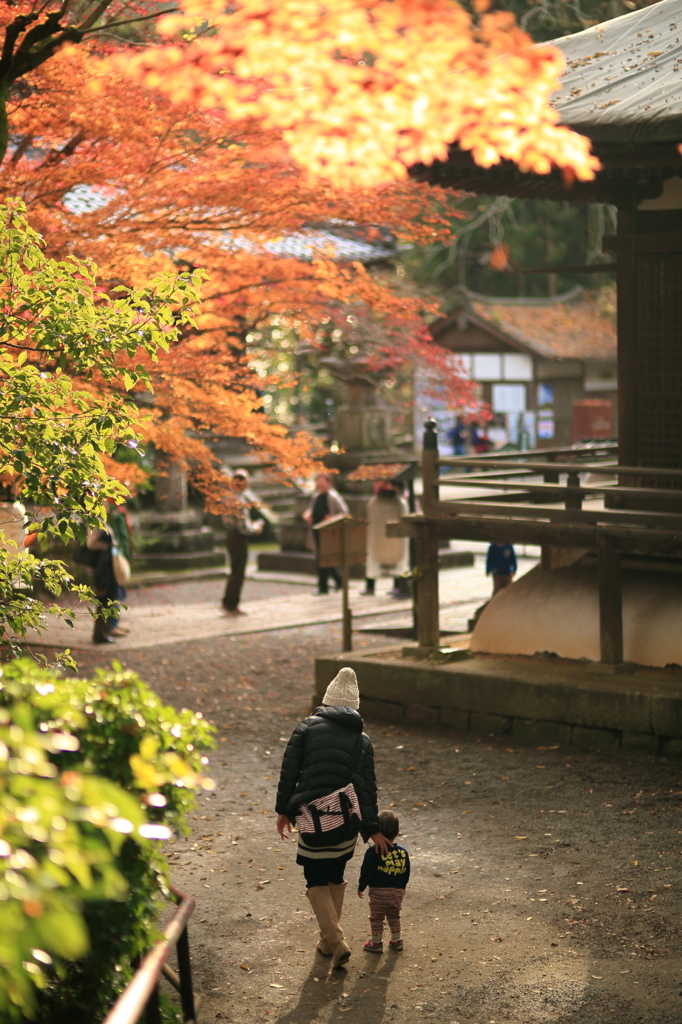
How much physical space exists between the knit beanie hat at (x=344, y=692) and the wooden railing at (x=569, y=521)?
428cm

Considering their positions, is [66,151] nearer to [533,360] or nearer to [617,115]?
[617,115]

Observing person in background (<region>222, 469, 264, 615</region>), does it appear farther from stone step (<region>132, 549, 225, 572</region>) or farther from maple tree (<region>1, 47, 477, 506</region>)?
stone step (<region>132, 549, 225, 572</region>)

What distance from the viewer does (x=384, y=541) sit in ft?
59.3

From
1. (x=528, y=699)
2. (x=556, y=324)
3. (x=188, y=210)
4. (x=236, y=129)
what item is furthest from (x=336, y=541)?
(x=556, y=324)

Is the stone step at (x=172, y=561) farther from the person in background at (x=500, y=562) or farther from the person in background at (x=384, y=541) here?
the person in background at (x=500, y=562)

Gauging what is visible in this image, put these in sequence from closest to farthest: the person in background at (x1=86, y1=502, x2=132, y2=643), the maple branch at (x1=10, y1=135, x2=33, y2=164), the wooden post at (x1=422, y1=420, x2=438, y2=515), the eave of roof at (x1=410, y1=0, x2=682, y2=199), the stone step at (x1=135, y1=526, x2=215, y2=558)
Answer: the maple branch at (x1=10, y1=135, x2=33, y2=164), the eave of roof at (x1=410, y1=0, x2=682, y2=199), the wooden post at (x1=422, y1=420, x2=438, y2=515), the person in background at (x1=86, y1=502, x2=132, y2=643), the stone step at (x1=135, y1=526, x2=215, y2=558)

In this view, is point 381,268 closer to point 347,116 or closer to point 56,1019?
point 347,116

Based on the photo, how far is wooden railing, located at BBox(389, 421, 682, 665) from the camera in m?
9.41

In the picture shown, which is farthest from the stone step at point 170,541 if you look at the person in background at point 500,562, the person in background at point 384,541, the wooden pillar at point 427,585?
the wooden pillar at point 427,585

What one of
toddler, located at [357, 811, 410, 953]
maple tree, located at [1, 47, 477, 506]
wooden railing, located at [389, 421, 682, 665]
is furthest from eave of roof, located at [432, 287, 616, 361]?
toddler, located at [357, 811, 410, 953]

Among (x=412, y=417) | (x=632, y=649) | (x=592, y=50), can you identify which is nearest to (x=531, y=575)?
(x=632, y=649)

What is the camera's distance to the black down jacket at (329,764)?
5621 mm

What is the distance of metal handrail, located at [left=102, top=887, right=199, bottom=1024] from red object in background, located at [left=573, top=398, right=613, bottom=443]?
98.9ft

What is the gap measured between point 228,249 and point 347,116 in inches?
91.3
